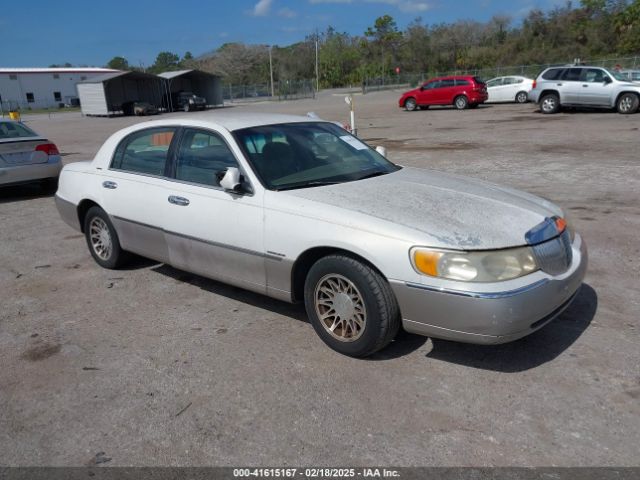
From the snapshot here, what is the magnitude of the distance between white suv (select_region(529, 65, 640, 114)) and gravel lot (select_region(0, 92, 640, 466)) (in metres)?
16.9

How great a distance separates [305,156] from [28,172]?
7010 millimetres

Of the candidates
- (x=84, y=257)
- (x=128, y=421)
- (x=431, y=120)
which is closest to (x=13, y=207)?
(x=84, y=257)

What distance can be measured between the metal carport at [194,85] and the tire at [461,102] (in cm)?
2934

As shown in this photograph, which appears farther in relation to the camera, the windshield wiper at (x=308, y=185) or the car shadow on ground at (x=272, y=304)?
the windshield wiper at (x=308, y=185)

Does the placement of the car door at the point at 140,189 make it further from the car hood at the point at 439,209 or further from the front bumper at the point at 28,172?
the front bumper at the point at 28,172

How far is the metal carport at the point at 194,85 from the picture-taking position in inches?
1943

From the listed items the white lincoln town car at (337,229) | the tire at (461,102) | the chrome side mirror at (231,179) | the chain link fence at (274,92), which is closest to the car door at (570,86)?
the tire at (461,102)

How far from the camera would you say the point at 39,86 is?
280ft

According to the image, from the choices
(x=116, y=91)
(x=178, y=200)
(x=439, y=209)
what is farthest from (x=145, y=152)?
(x=116, y=91)

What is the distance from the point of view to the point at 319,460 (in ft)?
8.85

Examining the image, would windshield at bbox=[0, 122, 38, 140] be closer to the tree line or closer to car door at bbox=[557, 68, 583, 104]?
car door at bbox=[557, 68, 583, 104]

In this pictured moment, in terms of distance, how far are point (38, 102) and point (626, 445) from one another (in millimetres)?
96017

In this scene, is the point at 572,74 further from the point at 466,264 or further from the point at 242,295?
the point at 466,264

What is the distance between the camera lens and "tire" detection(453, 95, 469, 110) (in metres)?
27.5
